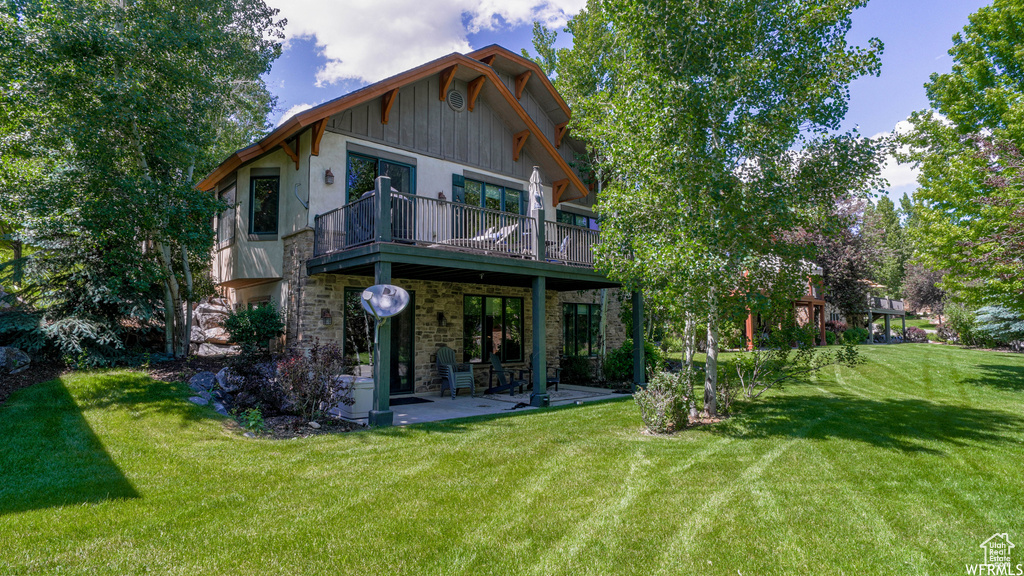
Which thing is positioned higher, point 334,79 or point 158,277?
point 334,79

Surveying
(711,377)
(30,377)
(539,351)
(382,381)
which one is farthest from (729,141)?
(30,377)

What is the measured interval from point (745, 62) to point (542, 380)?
20.4 feet

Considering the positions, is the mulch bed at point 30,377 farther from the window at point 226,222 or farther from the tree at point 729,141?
the tree at point 729,141

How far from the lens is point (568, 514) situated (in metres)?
4.26

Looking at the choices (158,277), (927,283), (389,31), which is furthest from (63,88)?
(927,283)

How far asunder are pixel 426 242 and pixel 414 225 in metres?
0.36

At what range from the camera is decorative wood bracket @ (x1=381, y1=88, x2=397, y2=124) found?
423 inches

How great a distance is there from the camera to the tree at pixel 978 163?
1072 cm

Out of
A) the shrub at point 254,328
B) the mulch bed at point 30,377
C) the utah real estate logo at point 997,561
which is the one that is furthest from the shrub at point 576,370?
the mulch bed at point 30,377

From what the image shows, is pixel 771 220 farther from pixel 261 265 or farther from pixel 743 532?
pixel 261 265

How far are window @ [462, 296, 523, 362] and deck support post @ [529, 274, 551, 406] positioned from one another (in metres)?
2.63

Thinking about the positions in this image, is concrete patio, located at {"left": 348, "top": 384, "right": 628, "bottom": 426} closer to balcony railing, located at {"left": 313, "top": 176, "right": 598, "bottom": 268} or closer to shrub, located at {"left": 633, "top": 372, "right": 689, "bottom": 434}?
shrub, located at {"left": 633, "top": 372, "right": 689, "bottom": 434}

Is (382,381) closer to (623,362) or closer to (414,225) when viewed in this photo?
(414,225)

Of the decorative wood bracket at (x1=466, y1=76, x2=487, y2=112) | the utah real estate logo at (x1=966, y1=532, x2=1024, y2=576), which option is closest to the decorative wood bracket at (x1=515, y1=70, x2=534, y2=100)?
the decorative wood bracket at (x1=466, y1=76, x2=487, y2=112)
